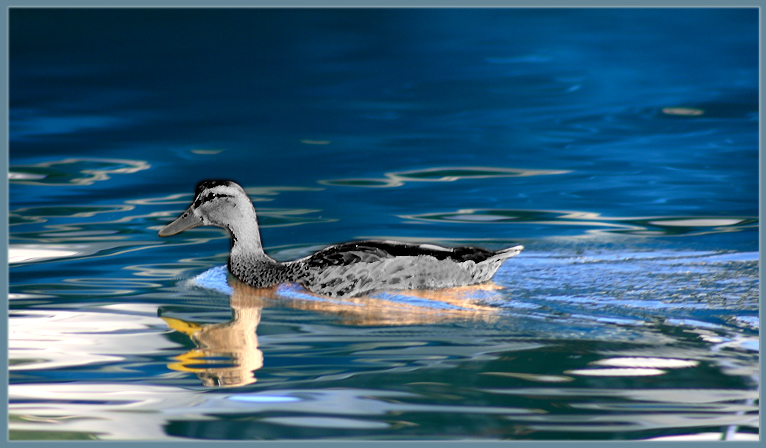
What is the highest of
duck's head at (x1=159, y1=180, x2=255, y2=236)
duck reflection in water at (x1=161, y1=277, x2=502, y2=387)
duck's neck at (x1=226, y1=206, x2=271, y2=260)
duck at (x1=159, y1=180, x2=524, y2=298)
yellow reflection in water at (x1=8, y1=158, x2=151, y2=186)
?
yellow reflection in water at (x1=8, y1=158, x2=151, y2=186)

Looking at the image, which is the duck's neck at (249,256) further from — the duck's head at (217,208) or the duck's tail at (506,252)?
the duck's tail at (506,252)

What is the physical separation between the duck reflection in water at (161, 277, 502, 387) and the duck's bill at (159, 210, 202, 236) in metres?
0.70

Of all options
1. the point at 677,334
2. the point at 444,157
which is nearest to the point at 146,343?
the point at 677,334

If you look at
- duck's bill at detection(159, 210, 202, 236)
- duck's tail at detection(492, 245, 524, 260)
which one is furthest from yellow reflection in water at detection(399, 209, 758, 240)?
duck's bill at detection(159, 210, 202, 236)

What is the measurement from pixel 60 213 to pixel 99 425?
21.5ft

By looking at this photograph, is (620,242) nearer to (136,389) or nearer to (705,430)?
(705,430)

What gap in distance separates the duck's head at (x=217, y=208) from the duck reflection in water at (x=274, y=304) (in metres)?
0.62

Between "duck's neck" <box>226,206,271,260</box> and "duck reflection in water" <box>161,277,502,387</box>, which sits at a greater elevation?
"duck's neck" <box>226,206,271,260</box>

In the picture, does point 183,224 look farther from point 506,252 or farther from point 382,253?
point 506,252

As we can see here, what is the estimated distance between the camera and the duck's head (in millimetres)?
9359

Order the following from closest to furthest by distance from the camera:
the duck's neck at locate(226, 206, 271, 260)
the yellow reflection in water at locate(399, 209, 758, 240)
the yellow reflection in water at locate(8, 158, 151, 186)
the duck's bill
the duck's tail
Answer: the duck's tail
the duck's neck at locate(226, 206, 271, 260)
the duck's bill
the yellow reflection in water at locate(399, 209, 758, 240)
the yellow reflection in water at locate(8, 158, 151, 186)

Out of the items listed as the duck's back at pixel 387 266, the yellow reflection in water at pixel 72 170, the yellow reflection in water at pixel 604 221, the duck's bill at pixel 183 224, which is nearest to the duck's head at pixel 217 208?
the duck's bill at pixel 183 224

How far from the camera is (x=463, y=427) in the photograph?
573cm

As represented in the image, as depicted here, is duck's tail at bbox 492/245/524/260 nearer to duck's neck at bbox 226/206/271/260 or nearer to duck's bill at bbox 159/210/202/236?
duck's neck at bbox 226/206/271/260
